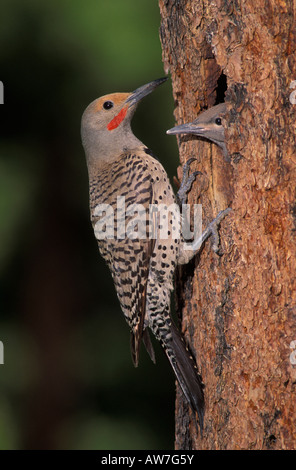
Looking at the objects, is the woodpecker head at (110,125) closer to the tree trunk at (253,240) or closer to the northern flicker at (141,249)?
the northern flicker at (141,249)

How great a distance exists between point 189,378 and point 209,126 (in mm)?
1331

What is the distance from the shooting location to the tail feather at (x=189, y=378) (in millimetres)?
3047

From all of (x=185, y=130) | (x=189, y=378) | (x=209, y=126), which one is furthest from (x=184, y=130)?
(x=189, y=378)

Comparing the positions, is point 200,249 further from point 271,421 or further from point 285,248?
point 271,421

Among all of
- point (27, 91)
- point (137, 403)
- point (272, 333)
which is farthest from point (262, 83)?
point (137, 403)

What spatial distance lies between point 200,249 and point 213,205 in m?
0.25

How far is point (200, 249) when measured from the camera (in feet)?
10.4

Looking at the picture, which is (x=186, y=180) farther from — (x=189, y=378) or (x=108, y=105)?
(x=189, y=378)

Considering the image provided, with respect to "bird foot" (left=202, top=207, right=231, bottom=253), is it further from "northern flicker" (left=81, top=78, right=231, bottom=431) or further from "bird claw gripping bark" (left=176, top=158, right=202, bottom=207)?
"bird claw gripping bark" (left=176, top=158, right=202, bottom=207)

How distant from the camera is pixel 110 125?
3.69 metres

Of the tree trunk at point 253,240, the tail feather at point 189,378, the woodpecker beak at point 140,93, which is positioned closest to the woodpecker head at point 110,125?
the woodpecker beak at point 140,93

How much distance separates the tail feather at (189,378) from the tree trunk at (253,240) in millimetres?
58

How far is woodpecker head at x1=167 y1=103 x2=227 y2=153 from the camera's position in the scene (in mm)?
3031
